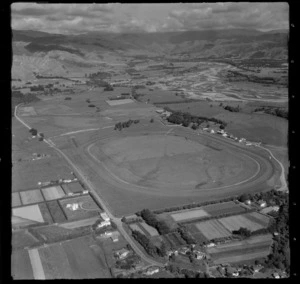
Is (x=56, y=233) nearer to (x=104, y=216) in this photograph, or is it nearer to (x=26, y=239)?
(x=26, y=239)

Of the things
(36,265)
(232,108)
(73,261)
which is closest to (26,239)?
(36,265)

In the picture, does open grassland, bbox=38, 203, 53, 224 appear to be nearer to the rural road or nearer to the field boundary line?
the rural road

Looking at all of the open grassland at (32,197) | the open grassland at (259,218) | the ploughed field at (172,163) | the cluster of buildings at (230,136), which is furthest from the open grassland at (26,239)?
the cluster of buildings at (230,136)

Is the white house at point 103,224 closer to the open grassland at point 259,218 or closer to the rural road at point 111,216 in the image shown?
the rural road at point 111,216

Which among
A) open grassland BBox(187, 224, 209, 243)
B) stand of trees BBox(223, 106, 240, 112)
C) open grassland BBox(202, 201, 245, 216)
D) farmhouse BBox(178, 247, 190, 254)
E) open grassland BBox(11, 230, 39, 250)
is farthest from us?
stand of trees BBox(223, 106, 240, 112)

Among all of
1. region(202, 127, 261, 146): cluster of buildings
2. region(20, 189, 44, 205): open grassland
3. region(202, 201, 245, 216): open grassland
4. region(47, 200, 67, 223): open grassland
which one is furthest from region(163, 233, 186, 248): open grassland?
region(202, 127, 261, 146): cluster of buildings
